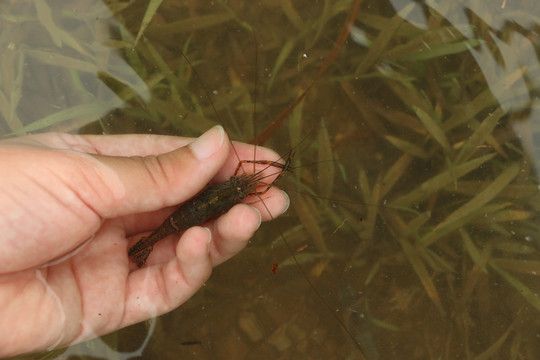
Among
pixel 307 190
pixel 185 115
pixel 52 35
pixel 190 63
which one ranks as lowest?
pixel 307 190

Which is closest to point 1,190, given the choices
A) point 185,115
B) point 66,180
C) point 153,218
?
point 66,180

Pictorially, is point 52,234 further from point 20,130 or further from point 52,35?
point 52,35

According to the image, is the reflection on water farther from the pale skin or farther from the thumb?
the thumb

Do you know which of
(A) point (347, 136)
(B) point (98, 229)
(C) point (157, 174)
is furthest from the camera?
(A) point (347, 136)

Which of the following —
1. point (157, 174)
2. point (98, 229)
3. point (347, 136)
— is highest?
point (157, 174)

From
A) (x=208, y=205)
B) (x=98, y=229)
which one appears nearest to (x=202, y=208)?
(x=208, y=205)

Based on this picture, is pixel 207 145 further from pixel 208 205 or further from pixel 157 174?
pixel 208 205

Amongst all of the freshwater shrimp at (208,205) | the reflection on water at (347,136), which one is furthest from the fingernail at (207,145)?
the reflection on water at (347,136)
